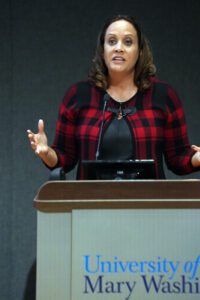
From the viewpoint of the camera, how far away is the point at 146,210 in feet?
3.37

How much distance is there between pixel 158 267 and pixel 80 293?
19 centimetres

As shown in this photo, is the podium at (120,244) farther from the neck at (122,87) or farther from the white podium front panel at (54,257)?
the neck at (122,87)

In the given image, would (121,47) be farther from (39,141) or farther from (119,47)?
(39,141)

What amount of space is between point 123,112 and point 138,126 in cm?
8

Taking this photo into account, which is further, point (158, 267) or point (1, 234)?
point (1, 234)

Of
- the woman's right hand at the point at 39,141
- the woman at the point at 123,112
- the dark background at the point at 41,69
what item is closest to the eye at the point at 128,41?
the woman at the point at 123,112

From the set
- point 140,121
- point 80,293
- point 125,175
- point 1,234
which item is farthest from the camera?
point 1,234

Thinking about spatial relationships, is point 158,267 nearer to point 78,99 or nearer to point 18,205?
point 78,99

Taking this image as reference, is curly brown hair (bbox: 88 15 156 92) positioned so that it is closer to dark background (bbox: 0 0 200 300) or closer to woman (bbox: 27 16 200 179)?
woman (bbox: 27 16 200 179)

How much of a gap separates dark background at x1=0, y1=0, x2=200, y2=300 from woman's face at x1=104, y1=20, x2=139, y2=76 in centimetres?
94

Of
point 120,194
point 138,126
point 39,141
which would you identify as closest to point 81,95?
point 138,126

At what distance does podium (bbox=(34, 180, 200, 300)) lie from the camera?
1014 millimetres

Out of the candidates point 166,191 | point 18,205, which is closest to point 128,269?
point 166,191

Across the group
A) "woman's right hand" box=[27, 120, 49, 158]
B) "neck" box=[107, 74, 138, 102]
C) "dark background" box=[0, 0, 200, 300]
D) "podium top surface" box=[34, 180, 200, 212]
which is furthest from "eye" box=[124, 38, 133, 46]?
"dark background" box=[0, 0, 200, 300]
